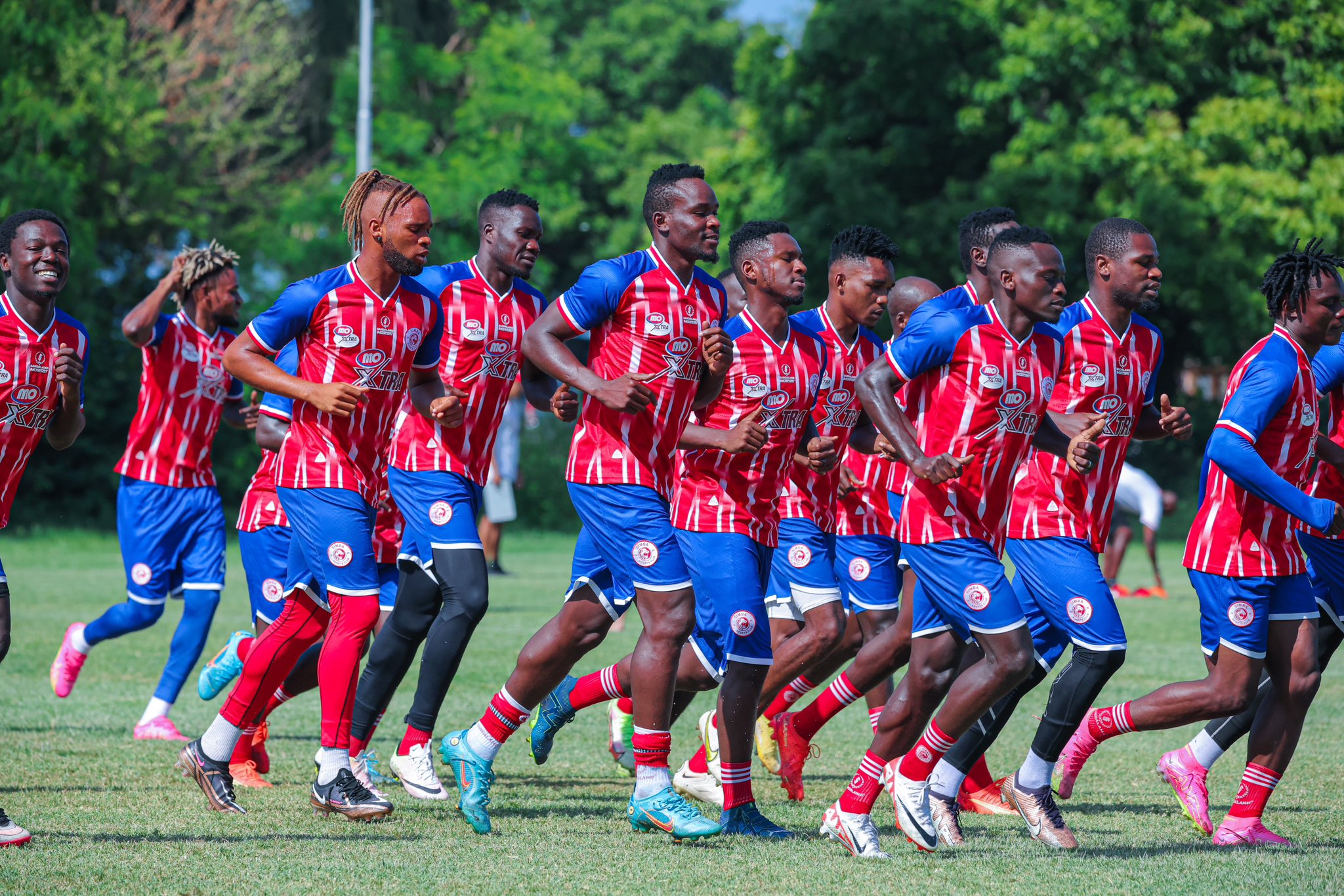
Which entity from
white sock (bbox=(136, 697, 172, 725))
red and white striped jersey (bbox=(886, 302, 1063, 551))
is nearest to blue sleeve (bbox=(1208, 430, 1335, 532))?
red and white striped jersey (bbox=(886, 302, 1063, 551))

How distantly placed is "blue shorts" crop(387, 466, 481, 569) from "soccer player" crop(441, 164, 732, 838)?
22.5 inches

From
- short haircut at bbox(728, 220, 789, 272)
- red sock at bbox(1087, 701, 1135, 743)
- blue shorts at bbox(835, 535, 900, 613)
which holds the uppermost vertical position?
short haircut at bbox(728, 220, 789, 272)

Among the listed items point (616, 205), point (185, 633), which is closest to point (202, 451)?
point (185, 633)

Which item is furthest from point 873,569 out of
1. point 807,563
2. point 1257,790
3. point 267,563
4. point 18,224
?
point 18,224

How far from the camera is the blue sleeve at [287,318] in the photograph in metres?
6.45

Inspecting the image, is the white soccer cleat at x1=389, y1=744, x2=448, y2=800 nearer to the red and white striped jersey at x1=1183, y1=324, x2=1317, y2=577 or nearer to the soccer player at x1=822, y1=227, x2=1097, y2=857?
the soccer player at x1=822, y1=227, x2=1097, y2=857

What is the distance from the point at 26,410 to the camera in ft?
22.0

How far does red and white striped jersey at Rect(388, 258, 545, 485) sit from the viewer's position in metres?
7.09

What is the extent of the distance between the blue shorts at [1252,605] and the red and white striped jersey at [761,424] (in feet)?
5.97

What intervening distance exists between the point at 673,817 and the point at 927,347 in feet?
6.97

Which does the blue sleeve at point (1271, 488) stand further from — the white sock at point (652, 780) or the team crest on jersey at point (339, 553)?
the team crest on jersey at point (339, 553)

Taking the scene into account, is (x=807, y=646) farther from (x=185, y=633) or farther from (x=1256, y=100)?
(x=1256, y=100)

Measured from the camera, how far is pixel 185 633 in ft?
29.7

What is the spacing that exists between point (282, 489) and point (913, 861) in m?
2.98
